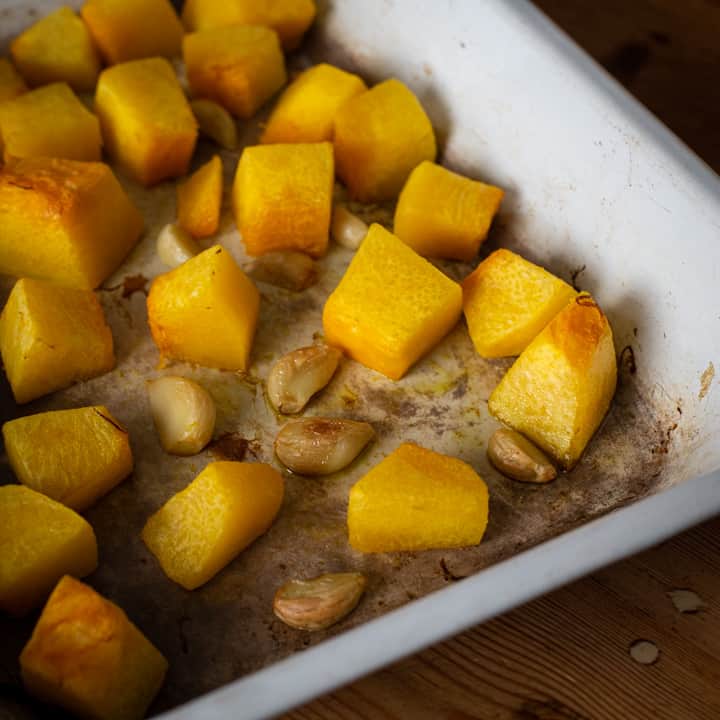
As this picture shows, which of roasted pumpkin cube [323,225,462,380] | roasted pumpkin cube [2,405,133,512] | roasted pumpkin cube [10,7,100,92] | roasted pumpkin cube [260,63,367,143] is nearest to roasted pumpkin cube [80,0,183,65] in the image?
roasted pumpkin cube [10,7,100,92]

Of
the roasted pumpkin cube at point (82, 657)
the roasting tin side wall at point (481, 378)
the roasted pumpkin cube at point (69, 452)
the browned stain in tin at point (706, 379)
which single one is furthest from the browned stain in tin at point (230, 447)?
the browned stain in tin at point (706, 379)

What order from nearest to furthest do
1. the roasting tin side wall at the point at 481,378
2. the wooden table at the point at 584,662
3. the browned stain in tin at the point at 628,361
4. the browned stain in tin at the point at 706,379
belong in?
the wooden table at the point at 584,662 → the roasting tin side wall at the point at 481,378 → the browned stain in tin at the point at 706,379 → the browned stain in tin at the point at 628,361

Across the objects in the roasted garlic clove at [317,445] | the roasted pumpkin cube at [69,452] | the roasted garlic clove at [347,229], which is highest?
the roasted garlic clove at [347,229]

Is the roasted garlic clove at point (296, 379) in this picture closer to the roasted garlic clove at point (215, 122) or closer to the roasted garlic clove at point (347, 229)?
the roasted garlic clove at point (347, 229)

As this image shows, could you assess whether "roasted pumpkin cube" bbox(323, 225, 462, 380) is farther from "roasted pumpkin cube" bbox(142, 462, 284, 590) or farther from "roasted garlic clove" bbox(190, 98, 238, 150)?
"roasted garlic clove" bbox(190, 98, 238, 150)

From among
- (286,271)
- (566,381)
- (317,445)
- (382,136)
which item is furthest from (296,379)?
(382,136)

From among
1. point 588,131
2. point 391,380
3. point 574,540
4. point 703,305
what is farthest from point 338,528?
point 588,131

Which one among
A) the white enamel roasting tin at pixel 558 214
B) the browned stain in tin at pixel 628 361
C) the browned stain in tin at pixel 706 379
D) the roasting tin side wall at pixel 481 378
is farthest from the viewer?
the browned stain in tin at pixel 628 361
